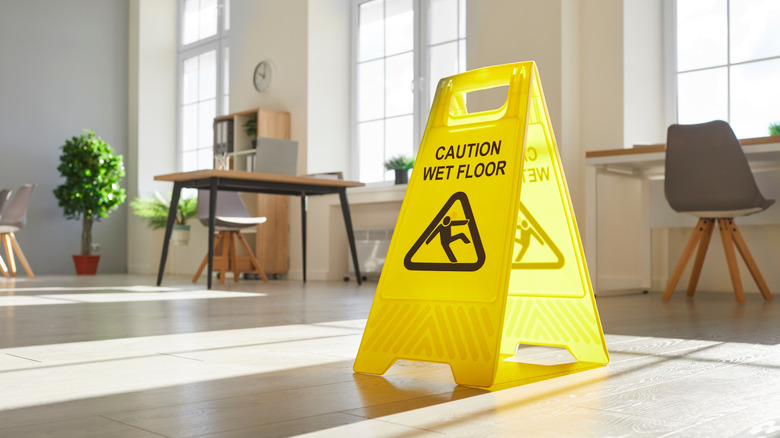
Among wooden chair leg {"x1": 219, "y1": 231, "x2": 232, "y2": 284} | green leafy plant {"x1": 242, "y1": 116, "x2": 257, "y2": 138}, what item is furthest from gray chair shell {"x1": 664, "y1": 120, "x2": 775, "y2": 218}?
green leafy plant {"x1": 242, "y1": 116, "x2": 257, "y2": 138}

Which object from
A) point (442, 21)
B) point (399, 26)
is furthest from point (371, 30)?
point (442, 21)

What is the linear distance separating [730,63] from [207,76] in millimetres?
5791

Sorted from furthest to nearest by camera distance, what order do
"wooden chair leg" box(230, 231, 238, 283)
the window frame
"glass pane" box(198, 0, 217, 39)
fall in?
"glass pane" box(198, 0, 217, 39) < "wooden chair leg" box(230, 231, 238, 283) < the window frame

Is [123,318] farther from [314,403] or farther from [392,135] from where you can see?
[392,135]

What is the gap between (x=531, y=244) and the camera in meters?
1.61

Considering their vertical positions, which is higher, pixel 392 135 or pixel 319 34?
pixel 319 34

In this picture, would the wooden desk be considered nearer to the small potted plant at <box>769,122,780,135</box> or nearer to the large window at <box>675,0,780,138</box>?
the large window at <box>675,0,780,138</box>

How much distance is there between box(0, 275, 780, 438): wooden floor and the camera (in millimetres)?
1002

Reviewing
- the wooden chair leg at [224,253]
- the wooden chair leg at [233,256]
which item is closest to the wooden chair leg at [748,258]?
the wooden chair leg at [224,253]

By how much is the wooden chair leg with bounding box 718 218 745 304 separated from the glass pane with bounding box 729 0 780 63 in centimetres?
130

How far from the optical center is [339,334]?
2168mm

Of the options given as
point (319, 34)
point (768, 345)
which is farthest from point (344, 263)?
point (768, 345)

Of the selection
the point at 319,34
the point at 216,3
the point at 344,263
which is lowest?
the point at 344,263

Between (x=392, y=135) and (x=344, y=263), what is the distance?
3.87 feet
